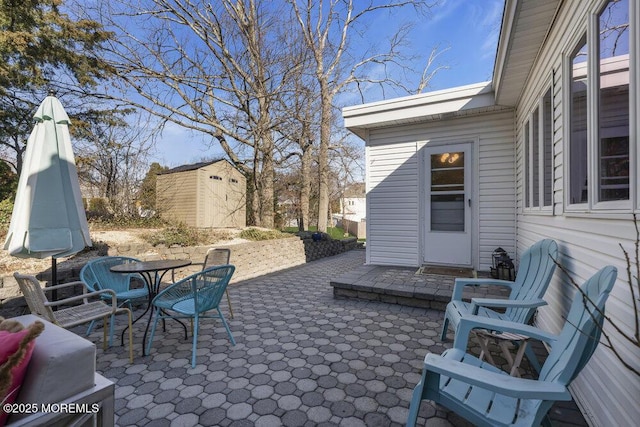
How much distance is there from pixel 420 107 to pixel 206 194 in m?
8.68

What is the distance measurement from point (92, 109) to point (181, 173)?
3179 mm

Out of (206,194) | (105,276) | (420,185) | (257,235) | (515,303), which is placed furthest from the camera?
(206,194)

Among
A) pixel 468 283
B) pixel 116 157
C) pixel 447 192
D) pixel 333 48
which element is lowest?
pixel 468 283

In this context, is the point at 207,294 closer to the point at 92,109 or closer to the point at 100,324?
the point at 100,324

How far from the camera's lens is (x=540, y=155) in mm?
3305

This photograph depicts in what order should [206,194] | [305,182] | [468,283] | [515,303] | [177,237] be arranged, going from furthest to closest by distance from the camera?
[305,182] → [206,194] → [177,237] → [468,283] → [515,303]

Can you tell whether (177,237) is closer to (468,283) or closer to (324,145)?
(468,283)

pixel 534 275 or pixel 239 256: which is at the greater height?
pixel 534 275

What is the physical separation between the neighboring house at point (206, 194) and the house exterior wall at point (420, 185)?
20.1ft

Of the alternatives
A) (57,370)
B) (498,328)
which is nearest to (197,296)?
(57,370)

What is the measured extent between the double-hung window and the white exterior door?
3005mm

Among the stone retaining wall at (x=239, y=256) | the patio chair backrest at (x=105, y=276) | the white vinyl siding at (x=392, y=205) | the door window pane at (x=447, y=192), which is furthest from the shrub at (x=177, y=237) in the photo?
the door window pane at (x=447, y=192)

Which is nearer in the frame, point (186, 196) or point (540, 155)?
point (540, 155)

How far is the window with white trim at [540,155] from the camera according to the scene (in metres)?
3.03
